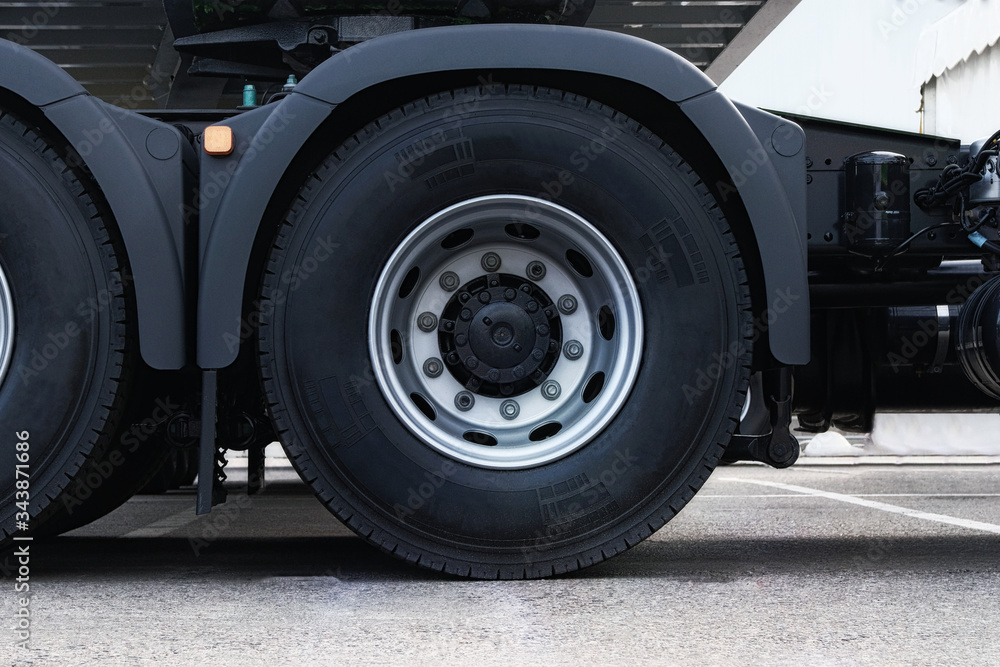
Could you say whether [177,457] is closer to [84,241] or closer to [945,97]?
[84,241]

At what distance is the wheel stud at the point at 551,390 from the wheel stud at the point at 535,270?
0.87ft

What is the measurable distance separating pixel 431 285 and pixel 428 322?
99 millimetres

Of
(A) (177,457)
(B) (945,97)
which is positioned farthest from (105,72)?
(B) (945,97)

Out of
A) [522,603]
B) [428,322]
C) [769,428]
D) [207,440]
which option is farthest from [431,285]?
[769,428]

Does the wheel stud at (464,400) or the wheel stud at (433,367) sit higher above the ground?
the wheel stud at (433,367)

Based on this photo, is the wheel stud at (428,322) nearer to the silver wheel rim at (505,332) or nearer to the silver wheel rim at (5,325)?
the silver wheel rim at (505,332)

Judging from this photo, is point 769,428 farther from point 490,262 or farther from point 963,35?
point 963,35

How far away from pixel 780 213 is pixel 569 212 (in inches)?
20.1

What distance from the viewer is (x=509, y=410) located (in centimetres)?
245

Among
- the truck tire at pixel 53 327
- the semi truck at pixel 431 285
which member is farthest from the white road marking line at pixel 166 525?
the truck tire at pixel 53 327

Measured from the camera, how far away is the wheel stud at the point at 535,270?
97.7 inches

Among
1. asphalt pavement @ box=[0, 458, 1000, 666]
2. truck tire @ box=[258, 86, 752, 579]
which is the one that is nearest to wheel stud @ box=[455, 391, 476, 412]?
truck tire @ box=[258, 86, 752, 579]

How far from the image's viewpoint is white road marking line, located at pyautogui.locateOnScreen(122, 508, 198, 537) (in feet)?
12.1

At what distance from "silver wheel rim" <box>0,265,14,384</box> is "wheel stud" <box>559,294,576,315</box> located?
1.33 meters
